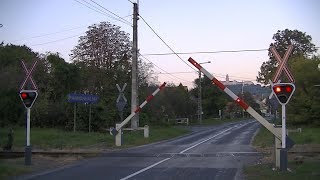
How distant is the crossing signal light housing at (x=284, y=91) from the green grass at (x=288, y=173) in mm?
2072

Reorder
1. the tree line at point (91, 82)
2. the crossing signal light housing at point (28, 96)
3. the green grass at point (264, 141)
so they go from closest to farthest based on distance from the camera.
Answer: the crossing signal light housing at point (28, 96) < the green grass at point (264, 141) < the tree line at point (91, 82)

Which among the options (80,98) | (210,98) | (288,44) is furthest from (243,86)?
(80,98)

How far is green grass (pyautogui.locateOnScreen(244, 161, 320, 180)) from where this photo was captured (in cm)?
1377

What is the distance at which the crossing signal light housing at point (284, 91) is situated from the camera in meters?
14.7

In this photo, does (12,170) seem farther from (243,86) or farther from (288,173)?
(243,86)

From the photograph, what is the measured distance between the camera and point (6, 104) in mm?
43875

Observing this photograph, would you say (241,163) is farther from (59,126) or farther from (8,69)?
(8,69)

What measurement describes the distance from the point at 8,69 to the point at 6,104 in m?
5.23

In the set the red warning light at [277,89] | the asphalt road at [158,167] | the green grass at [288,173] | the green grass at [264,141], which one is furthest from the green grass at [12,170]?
the green grass at [264,141]

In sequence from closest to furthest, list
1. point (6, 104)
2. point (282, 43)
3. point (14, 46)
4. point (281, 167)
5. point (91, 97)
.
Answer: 1. point (281, 167)
2. point (91, 97)
3. point (6, 104)
4. point (14, 46)
5. point (282, 43)

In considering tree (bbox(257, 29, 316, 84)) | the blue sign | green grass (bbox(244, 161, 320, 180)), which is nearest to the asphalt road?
green grass (bbox(244, 161, 320, 180))

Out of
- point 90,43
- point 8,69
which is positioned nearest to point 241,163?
point 8,69

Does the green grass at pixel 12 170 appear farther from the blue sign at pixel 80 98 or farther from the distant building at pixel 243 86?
the distant building at pixel 243 86

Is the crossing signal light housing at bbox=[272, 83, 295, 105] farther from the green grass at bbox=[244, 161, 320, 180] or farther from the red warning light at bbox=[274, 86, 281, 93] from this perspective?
the green grass at bbox=[244, 161, 320, 180]
